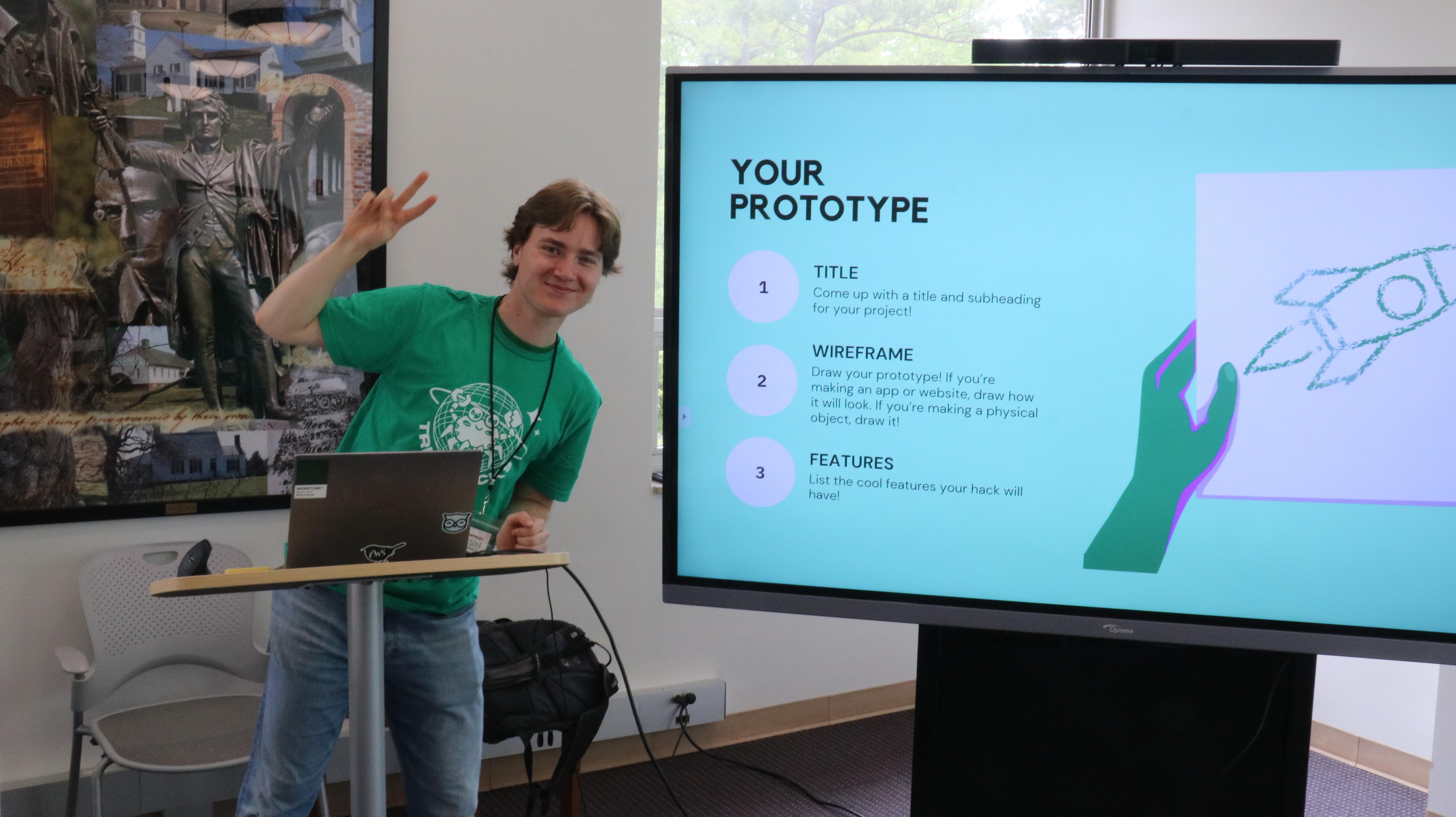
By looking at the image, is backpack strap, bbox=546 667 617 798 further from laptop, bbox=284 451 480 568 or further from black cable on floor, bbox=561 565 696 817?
laptop, bbox=284 451 480 568

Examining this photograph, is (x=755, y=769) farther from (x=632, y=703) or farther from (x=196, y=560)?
(x=196, y=560)

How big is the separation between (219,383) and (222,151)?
0.57 metres

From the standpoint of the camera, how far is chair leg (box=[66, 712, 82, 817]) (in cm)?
214

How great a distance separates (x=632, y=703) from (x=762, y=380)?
5.79 ft

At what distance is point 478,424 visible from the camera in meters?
1.72

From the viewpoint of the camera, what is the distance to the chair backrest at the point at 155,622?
2.25 m

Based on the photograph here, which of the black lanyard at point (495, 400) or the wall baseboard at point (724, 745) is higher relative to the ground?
the black lanyard at point (495, 400)

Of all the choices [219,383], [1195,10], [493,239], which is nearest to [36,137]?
[219,383]

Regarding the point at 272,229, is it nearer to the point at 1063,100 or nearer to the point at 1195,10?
the point at 1063,100

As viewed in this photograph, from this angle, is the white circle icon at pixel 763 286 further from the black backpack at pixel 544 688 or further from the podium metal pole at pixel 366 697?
the black backpack at pixel 544 688

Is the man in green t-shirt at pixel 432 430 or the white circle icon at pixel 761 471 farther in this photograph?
the man in green t-shirt at pixel 432 430

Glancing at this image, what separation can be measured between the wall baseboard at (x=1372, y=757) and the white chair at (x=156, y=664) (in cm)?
298

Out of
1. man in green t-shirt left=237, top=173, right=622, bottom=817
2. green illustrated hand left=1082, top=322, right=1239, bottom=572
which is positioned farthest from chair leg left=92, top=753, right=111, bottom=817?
green illustrated hand left=1082, top=322, right=1239, bottom=572

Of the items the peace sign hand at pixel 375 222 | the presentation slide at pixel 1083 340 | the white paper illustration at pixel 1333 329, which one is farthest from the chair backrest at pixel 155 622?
the white paper illustration at pixel 1333 329
